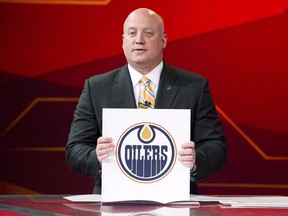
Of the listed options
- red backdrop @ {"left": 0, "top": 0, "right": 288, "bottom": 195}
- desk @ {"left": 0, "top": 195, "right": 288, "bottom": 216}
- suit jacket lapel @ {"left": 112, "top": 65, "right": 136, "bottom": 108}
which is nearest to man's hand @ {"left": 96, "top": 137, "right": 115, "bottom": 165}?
desk @ {"left": 0, "top": 195, "right": 288, "bottom": 216}

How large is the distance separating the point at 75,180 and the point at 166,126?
8.49 feet

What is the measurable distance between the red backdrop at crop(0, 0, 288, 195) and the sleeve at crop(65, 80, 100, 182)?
1.80 metres

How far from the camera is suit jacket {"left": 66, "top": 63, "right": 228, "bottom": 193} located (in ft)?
9.64

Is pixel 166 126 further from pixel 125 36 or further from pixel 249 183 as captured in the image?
pixel 249 183

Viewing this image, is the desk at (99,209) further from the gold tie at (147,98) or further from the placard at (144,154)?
the gold tie at (147,98)

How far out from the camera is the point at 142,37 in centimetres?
293

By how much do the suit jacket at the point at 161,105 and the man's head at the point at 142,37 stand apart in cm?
11

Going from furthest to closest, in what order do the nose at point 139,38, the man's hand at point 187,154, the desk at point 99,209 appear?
the nose at point 139,38 < the man's hand at point 187,154 < the desk at point 99,209

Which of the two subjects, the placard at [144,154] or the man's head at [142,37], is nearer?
the placard at [144,154]

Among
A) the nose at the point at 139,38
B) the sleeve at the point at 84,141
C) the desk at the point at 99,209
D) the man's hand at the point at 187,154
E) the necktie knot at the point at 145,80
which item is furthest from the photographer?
the necktie knot at the point at 145,80

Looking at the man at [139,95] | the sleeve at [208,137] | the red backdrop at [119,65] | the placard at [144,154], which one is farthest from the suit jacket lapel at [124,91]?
the red backdrop at [119,65]

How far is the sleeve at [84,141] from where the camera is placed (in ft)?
9.19

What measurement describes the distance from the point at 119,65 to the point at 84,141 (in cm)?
195

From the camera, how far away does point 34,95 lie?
16.1ft
